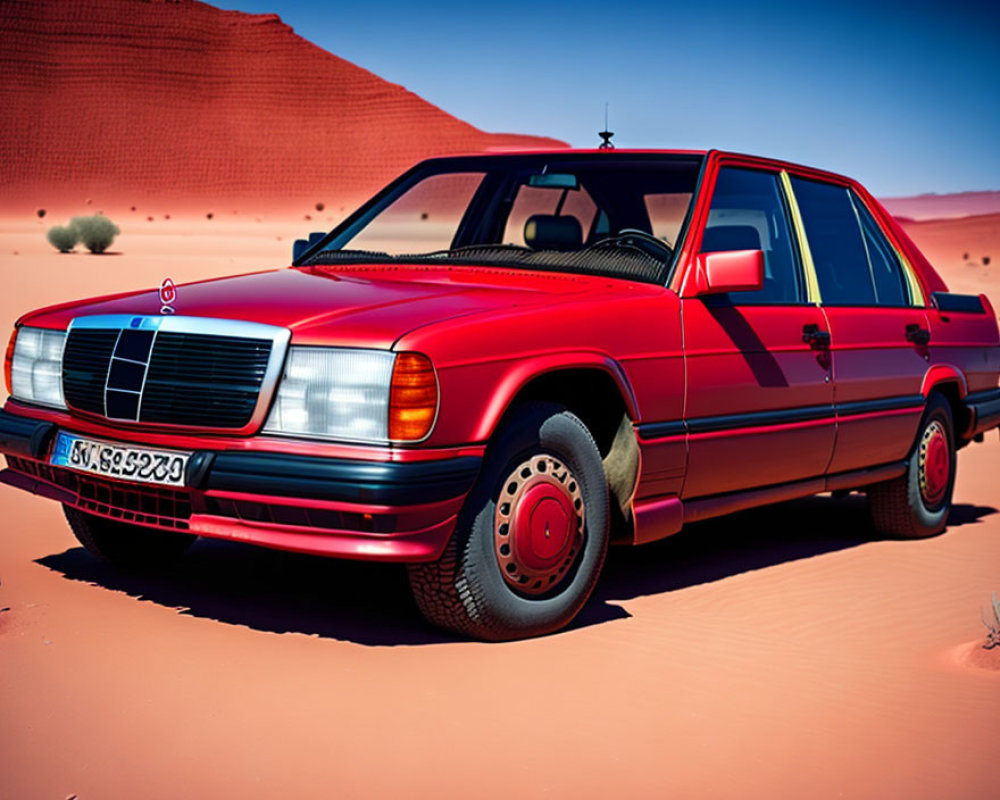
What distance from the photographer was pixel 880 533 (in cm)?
734

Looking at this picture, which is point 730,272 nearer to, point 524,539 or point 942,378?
point 524,539

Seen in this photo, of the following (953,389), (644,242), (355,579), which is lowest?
(355,579)

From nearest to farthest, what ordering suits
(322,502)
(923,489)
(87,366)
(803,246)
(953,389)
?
(322,502) → (87,366) → (803,246) → (923,489) → (953,389)

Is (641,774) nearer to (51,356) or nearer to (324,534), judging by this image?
(324,534)

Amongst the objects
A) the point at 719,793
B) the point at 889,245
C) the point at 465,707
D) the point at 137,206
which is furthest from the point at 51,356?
the point at 137,206

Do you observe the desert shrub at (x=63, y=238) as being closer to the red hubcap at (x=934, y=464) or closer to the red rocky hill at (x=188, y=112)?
the red hubcap at (x=934, y=464)

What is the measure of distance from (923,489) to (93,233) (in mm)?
35709

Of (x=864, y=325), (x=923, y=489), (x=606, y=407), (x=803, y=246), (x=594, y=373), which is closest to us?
(x=594, y=373)

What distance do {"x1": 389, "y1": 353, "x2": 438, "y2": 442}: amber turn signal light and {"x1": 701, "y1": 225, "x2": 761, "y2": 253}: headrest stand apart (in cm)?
195

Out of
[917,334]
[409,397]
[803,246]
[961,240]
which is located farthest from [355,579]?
[961,240]

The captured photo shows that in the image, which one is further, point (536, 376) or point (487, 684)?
point (536, 376)

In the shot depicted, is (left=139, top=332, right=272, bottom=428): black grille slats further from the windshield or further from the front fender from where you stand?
the windshield

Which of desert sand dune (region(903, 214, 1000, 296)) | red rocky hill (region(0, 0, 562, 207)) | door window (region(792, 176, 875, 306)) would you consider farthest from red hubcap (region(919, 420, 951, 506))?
red rocky hill (region(0, 0, 562, 207))

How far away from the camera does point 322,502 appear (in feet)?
14.1
